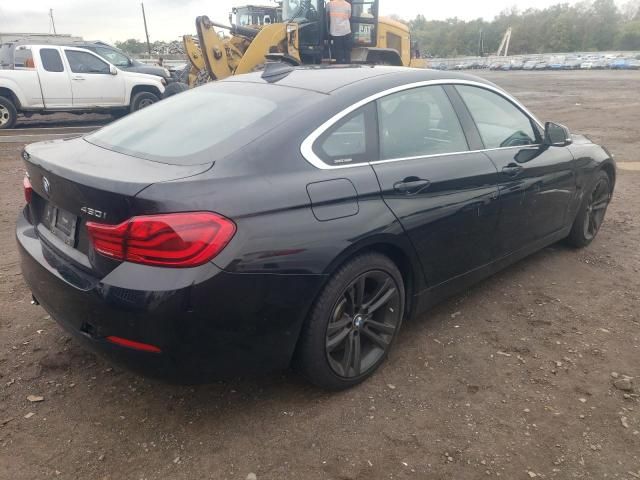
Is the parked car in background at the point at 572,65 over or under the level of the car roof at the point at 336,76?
under

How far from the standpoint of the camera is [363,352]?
3006mm

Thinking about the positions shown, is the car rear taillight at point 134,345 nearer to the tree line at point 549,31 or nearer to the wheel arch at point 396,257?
the wheel arch at point 396,257

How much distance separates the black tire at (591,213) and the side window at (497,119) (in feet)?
3.44

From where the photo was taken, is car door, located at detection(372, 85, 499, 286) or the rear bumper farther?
car door, located at detection(372, 85, 499, 286)

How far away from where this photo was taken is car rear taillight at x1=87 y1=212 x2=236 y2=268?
85.7 inches

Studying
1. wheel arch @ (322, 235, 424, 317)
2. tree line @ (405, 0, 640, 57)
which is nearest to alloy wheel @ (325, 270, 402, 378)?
wheel arch @ (322, 235, 424, 317)

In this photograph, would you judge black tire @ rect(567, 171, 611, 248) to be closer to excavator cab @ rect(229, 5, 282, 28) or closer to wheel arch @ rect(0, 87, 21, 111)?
wheel arch @ rect(0, 87, 21, 111)

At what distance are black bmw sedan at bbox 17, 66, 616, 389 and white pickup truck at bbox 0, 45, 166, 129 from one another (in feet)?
33.1

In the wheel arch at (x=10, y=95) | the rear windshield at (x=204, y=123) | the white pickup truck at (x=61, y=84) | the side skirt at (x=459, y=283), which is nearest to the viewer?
the rear windshield at (x=204, y=123)

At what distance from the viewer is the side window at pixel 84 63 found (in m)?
12.2

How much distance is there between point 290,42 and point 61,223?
10691mm

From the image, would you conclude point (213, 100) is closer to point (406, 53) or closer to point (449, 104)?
point (449, 104)

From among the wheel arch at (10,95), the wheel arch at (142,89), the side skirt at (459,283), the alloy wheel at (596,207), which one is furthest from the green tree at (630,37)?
the side skirt at (459,283)

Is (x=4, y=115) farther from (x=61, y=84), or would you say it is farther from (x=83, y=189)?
(x=83, y=189)
